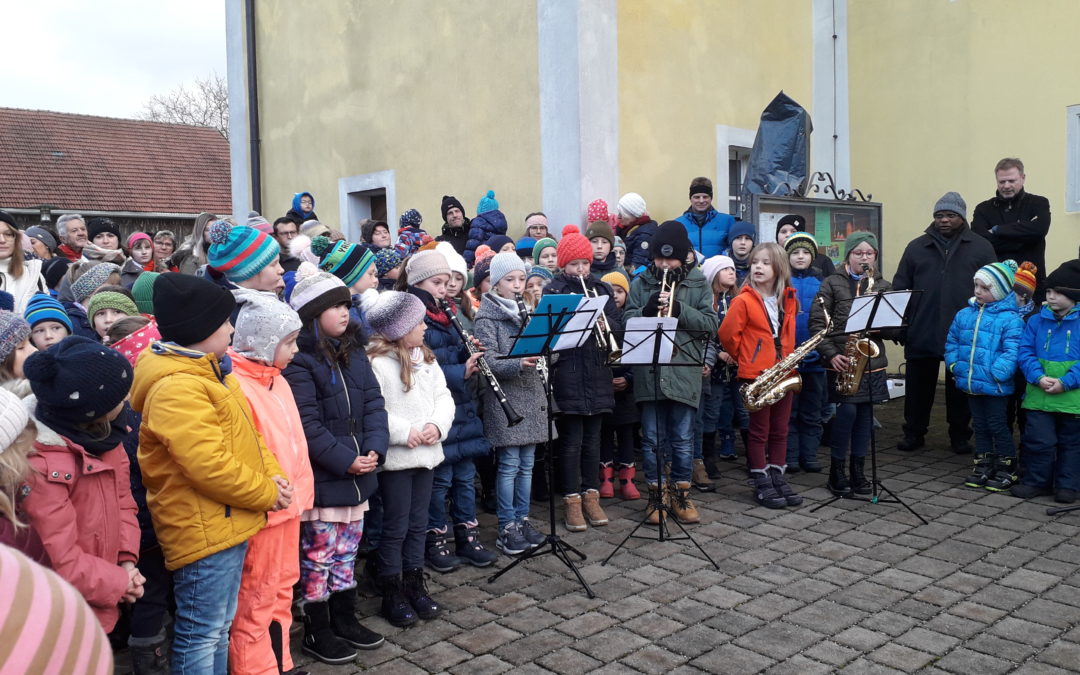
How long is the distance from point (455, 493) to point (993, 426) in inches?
166

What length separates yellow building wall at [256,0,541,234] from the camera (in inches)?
385

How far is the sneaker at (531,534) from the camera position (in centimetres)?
557

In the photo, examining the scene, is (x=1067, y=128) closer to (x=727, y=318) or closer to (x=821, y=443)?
(x=821, y=443)

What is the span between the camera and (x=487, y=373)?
515 centimetres

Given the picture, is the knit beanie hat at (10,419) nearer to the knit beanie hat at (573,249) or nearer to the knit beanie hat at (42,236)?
the knit beanie hat at (573,249)

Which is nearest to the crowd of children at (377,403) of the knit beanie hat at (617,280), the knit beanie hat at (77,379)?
the knit beanie hat at (77,379)

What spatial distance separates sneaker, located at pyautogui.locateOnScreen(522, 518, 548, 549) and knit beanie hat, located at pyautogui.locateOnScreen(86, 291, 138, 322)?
2.64 meters

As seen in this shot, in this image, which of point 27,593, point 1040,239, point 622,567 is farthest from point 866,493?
point 27,593

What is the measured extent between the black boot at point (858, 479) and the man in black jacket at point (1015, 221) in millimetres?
3032

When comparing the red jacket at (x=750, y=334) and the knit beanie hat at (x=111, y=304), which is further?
the red jacket at (x=750, y=334)

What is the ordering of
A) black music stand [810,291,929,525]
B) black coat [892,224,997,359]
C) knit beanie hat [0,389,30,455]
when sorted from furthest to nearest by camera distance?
1. black coat [892,224,997,359]
2. black music stand [810,291,929,525]
3. knit beanie hat [0,389,30,455]

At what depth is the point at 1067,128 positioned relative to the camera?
10.8 m

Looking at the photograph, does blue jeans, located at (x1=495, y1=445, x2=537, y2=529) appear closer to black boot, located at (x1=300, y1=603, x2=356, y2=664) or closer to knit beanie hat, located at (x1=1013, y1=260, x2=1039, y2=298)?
black boot, located at (x1=300, y1=603, x2=356, y2=664)

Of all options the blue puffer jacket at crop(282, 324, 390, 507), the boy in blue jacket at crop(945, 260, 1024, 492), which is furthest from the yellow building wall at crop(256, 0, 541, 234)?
the blue puffer jacket at crop(282, 324, 390, 507)
